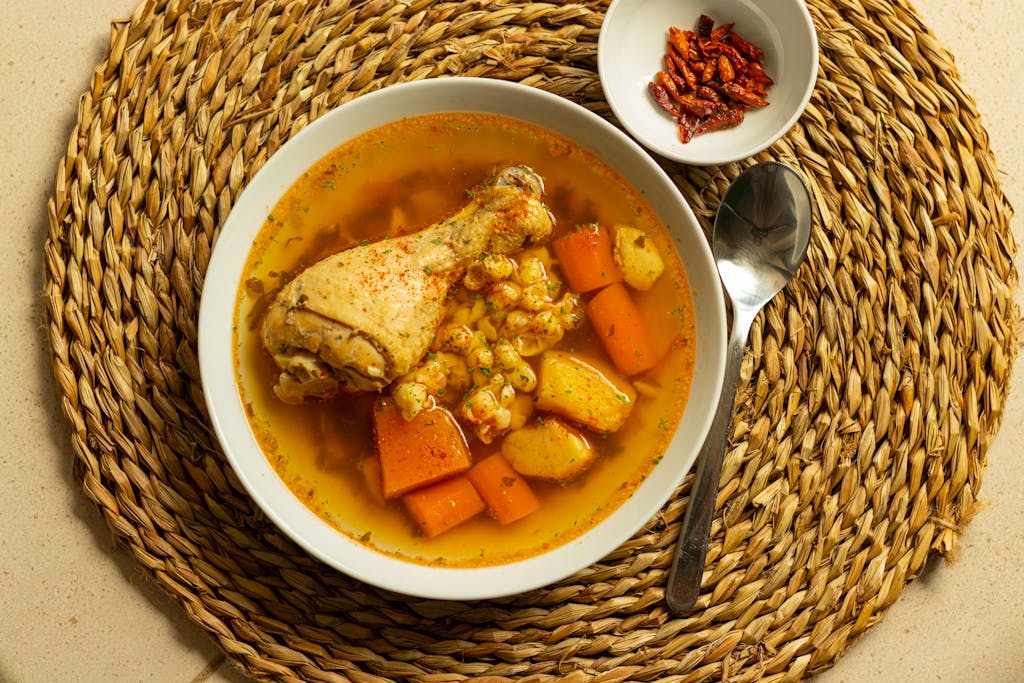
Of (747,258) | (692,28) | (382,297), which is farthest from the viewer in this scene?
(692,28)

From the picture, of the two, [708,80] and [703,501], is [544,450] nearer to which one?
[703,501]

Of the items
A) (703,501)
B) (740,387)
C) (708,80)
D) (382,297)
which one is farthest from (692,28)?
(703,501)

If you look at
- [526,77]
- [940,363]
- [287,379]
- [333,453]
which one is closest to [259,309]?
[287,379]

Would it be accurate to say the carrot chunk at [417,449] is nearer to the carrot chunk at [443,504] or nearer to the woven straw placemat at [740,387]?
the carrot chunk at [443,504]

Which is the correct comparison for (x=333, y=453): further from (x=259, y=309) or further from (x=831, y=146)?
(x=831, y=146)

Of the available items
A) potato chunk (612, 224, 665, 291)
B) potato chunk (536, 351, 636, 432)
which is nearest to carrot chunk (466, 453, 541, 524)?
potato chunk (536, 351, 636, 432)

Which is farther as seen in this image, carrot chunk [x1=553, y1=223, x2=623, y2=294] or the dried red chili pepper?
the dried red chili pepper

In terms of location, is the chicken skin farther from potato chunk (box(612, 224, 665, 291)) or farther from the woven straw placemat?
the woven straw placemat
